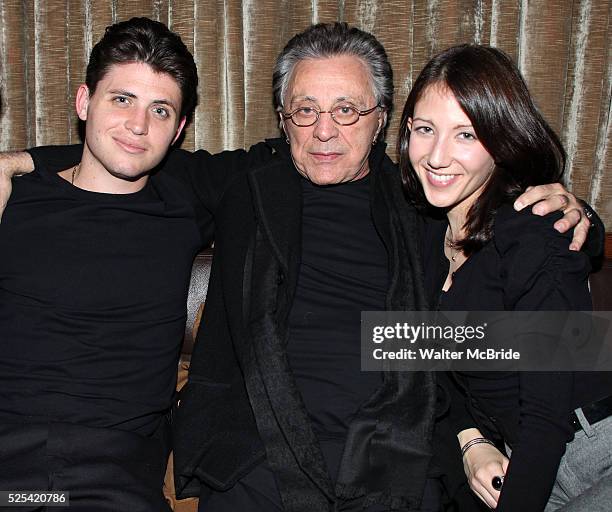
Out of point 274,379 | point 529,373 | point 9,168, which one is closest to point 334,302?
point 274,379

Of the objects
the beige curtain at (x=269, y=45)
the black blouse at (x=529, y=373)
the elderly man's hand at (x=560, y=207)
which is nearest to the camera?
the black blouse at (x=529, y=373)

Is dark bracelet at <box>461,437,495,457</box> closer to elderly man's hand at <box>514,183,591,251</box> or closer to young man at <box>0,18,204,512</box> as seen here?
elderly man's hand at <box>514,183,591,251</box>

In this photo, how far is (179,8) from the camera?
2191 mm

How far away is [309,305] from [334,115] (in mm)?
514

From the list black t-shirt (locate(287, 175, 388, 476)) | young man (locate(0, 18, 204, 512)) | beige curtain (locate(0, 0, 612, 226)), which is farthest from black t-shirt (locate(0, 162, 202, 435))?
beige curtain (locate(0, 0, 612, 226))

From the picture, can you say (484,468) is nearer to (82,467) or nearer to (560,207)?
(560,207)

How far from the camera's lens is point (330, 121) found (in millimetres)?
1876

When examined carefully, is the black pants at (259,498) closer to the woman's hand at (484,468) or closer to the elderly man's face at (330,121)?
the woman's hand at (484,468)

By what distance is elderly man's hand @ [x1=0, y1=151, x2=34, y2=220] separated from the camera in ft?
5.97

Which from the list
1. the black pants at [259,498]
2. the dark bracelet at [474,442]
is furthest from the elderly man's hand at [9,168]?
the dark bracelet at [474,442]

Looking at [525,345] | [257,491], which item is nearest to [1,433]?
[257,491]

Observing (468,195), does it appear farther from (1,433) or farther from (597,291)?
(1,433)

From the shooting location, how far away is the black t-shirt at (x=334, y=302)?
1.79 m

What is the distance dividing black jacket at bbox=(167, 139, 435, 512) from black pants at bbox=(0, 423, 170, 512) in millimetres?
125
